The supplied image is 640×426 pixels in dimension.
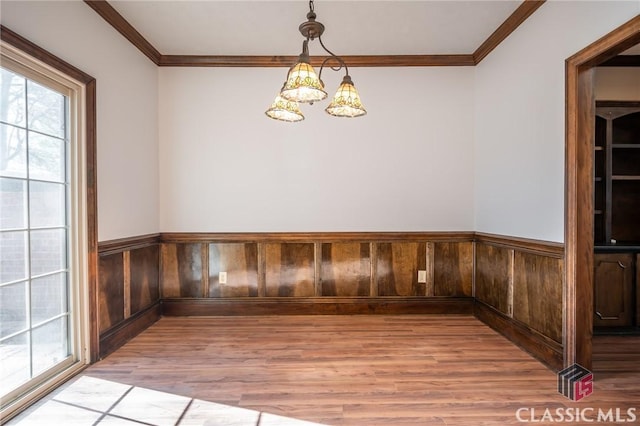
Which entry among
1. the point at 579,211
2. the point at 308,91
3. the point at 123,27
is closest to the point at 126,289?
the point at 123,27

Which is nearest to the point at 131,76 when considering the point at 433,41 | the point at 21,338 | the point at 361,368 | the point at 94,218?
the point at 94,218

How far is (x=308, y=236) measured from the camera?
3.55 m

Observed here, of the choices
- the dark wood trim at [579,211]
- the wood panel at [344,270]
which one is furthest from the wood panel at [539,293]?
the wood panel at [344,270]

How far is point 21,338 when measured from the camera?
1.98 m

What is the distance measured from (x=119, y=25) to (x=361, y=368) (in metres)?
3.30

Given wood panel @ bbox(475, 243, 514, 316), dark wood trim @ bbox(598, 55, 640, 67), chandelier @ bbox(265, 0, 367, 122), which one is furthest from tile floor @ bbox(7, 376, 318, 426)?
dark wood trim @ bbox(598, 55, 640, 67)

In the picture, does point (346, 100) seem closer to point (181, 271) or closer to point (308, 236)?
point (308, 236)

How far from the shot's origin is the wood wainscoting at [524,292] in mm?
2391

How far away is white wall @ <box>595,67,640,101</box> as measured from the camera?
3.19 m

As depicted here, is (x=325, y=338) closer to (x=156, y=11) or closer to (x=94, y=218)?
(x=94, y=218)

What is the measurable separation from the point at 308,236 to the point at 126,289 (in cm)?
172

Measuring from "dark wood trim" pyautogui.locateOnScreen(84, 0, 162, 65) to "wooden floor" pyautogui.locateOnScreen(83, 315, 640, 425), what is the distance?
2624 mm

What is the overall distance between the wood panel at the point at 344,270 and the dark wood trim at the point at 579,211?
177 cm

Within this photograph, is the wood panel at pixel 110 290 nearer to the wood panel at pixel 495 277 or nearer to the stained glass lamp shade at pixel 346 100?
the stained glass lamp shade at pixel 346 100
